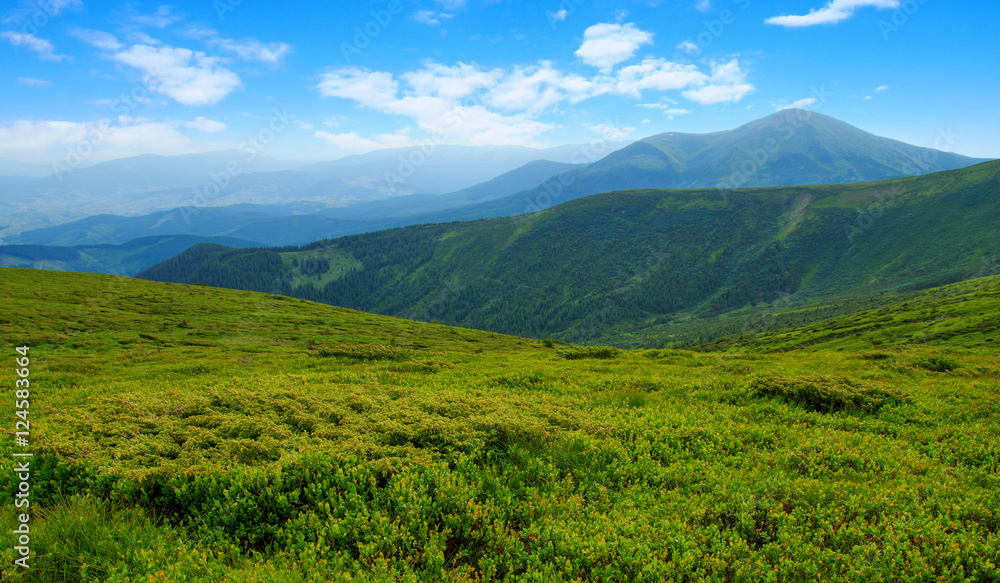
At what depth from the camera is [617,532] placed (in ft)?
19.7

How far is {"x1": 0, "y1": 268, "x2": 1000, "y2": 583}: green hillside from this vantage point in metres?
5.35

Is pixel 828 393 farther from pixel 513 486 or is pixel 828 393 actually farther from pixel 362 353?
pixel 362 353

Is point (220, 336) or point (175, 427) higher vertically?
point (175, 427)

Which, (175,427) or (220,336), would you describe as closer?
(175,427)

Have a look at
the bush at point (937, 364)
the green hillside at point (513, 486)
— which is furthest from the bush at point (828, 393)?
the bush at point (937, 364)

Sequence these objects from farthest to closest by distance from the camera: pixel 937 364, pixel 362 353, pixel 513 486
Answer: pixel 362 353 → pixel 937 364 → pixel 513 486

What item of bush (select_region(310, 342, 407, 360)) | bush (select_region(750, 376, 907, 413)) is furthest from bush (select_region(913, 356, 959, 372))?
bush (select_region(310, 342, 407, 360))

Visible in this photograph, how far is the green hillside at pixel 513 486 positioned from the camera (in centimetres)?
535

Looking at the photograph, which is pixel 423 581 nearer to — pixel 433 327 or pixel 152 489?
pixel 152 489

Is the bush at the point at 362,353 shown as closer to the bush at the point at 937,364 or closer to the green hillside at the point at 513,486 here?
the green hillside at the point at 513,486

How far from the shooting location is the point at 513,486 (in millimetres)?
7359

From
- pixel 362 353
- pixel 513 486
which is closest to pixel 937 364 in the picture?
pixel 513 486

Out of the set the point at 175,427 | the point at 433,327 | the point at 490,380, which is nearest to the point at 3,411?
the point at 175,427

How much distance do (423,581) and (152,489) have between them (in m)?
4.85
